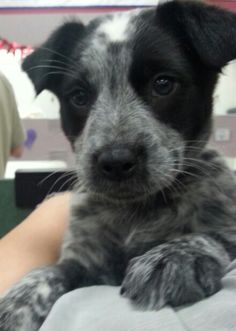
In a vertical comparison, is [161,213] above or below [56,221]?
→ above

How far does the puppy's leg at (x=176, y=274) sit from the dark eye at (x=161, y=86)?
15.2 inches

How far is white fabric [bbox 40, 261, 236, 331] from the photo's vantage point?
72 cm

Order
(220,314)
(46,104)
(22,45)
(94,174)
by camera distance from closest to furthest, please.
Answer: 1. (220,314)
2. (94,174)
3. (22,45)
4. (46,104)

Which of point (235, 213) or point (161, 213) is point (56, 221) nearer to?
point (161, 213)

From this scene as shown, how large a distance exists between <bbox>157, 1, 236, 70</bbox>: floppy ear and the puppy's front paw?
1.65 feet

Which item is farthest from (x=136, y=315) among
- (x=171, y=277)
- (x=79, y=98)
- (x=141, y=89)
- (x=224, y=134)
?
(x=224, y=134)

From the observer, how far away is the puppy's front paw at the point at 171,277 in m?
0.89

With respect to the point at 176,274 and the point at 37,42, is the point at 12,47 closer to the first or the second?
the point at 37,42

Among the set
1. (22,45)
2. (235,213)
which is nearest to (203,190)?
(235,213)

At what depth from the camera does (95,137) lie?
1.19 metres

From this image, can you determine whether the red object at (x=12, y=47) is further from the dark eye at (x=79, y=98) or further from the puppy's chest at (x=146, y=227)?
the puppy's chest at (x=146, y=227)

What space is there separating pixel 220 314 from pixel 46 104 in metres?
2.80

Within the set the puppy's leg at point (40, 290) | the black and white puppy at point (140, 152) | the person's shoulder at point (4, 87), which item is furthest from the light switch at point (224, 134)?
the puppy's leg at point (40, 290)

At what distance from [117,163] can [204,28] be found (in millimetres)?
450
